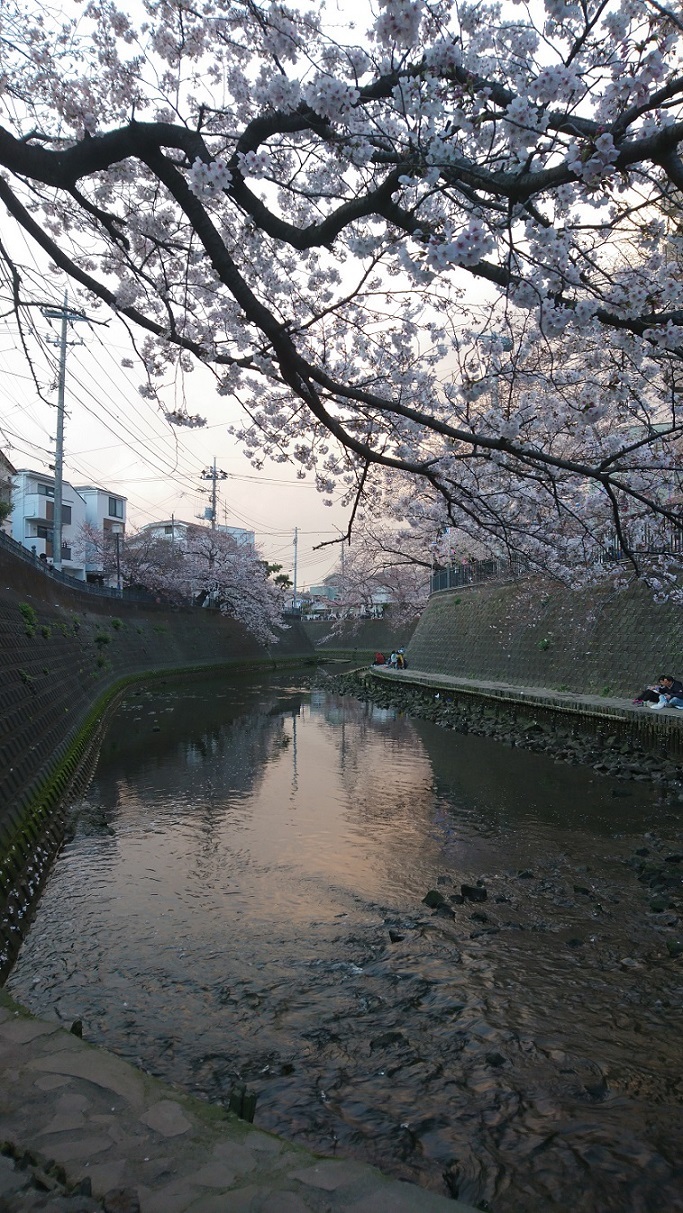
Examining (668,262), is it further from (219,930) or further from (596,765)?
(596,765)

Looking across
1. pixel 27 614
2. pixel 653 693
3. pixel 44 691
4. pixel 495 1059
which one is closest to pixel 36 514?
pixel 27 614

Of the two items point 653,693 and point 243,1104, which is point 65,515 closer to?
point 653,693

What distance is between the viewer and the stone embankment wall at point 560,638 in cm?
1608

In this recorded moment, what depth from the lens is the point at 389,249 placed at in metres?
4.92

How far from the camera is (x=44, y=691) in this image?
12.5 meters

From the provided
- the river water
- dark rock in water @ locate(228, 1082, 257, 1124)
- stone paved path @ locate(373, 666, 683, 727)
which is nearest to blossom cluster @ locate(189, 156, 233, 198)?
dark rock in water @ locate(228, 1082, 257, 1124)

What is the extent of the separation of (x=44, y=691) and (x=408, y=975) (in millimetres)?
9093

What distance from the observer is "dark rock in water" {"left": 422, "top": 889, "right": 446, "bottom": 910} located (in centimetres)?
666

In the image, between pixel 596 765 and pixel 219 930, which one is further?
pixel 596 765

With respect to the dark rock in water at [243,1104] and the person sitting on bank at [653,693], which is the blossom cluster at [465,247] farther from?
the person sitting on bank at [653,693]

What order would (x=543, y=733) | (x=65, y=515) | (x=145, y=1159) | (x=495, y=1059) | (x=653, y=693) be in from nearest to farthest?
(x=145, y=1159)
(x=495, y=1059)
(x=653, y=693)
(x=543, y=733)
(x=65, y=515)

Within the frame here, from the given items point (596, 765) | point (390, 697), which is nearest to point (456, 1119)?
point (596, 765)

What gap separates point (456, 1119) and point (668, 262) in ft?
21.6

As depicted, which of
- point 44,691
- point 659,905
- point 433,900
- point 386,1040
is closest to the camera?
point 386,1040
